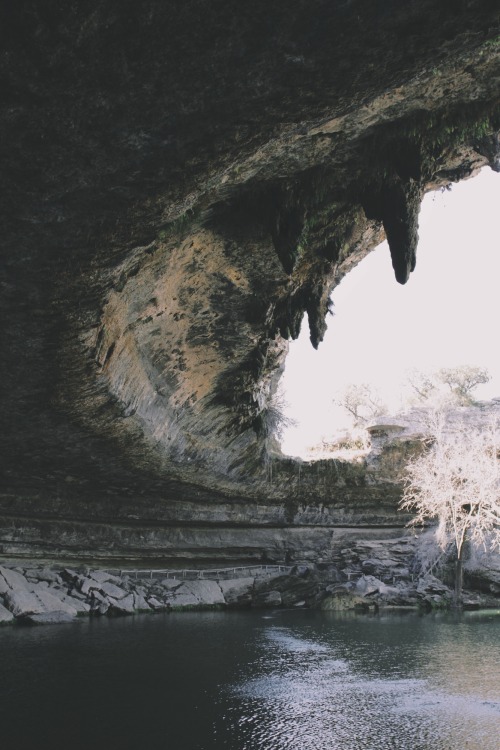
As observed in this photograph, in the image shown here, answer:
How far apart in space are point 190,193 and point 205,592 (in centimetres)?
1731

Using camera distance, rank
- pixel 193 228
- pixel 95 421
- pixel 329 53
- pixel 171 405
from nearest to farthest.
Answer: pixel 329 53
pixel 193 228
pixel 95 421
pixel 171 405

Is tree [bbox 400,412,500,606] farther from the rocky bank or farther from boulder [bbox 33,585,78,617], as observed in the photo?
boulder [bbox 33,585,78,617]

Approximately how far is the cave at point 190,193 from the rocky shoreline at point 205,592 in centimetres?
228

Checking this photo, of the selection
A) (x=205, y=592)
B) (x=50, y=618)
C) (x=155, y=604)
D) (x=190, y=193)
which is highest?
(x=190, y=193)

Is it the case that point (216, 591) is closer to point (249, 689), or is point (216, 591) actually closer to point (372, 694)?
point (249, 689)

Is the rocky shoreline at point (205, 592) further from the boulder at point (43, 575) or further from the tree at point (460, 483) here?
the tree at point (460, 483)

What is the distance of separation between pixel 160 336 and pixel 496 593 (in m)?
16.2

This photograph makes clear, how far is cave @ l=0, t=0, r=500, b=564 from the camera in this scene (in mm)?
4168

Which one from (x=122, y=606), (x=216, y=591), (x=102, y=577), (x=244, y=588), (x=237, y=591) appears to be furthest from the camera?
(x=244, y=588)

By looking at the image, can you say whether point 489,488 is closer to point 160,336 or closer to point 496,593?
point 496,593

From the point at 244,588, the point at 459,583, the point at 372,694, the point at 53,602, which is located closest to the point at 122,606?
the point at 53,602

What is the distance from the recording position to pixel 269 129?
5.45 metres

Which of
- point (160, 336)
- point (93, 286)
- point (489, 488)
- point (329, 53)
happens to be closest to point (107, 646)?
point (160, 336)

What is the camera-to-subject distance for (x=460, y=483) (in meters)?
20.6
